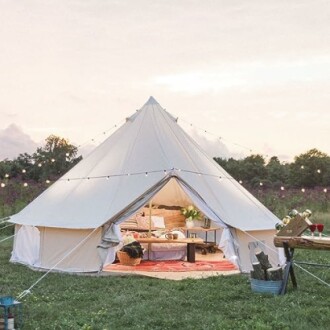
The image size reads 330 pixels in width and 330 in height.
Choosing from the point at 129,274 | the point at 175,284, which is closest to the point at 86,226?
the point at 129,274

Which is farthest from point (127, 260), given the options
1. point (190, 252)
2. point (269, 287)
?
point (269, 287)

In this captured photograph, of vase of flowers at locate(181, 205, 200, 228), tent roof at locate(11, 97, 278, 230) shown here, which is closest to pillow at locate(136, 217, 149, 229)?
vase of flowers at locate(181, 205, 200, 228)

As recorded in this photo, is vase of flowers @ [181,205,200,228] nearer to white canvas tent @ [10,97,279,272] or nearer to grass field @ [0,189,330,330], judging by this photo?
white canvas tent @ [10,97,279,272]

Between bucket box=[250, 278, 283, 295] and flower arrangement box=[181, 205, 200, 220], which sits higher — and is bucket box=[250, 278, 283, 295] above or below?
below

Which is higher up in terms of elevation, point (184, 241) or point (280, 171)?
point (280, 171)

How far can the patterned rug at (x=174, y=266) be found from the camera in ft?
30.2

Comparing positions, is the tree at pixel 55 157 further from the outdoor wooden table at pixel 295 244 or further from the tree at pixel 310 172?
the outdoor wooden table at pixel 295 244

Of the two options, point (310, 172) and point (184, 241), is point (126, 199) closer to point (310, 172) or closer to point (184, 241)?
point (184, 241)

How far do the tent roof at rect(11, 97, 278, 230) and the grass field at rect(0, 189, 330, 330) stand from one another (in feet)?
3.31

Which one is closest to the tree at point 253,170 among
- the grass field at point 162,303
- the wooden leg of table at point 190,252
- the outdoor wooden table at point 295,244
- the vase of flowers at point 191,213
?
the vase of flowers at point 191,213

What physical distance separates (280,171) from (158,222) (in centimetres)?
2037

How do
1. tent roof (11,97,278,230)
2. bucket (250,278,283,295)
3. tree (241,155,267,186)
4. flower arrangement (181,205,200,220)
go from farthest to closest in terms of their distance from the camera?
1. tree (241,155,267,186)
2. flower arrangement (181,205,200,220)
3. tent roof (11,97,278,230)
4. bucket (250,278,283,295)

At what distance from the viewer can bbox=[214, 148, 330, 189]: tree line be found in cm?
2931

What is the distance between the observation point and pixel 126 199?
354 inches
